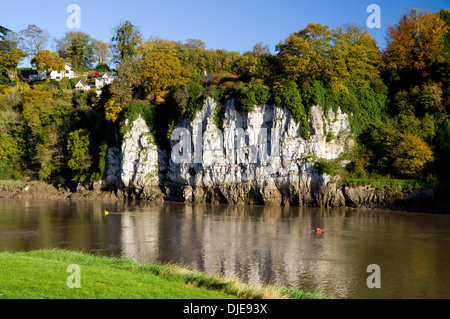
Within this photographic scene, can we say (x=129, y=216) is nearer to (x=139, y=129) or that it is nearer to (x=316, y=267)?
(x=139, y=129)

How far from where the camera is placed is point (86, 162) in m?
62.6

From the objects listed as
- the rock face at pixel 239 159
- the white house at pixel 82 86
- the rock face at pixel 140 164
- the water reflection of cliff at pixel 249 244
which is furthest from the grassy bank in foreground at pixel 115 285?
the white house at pixel 82 86

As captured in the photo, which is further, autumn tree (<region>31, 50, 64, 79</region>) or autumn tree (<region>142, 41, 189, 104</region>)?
autumn tree (<region>31, 50, 64, 79</region>)

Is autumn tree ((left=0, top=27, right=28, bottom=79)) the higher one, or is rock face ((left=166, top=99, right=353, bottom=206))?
autumn tree ((left=0, top=27, right=28, bottom=79))

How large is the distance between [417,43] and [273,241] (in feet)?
131

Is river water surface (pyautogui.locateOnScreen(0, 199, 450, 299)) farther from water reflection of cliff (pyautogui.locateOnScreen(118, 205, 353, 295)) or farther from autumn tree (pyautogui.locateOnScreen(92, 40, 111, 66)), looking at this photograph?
autumn tree (pyautogui.locateOnScreen(92, 40, 111, 66))

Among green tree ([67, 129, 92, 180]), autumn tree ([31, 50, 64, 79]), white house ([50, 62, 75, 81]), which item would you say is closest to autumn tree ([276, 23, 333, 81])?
green tree ([67, 129, 92, 180])

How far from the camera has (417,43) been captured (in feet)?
176

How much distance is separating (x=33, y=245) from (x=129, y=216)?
47.9 feet

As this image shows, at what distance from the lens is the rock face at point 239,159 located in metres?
48.7

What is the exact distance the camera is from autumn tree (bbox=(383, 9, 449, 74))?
52.1 meters

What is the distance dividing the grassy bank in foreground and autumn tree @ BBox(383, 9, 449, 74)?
4784cm

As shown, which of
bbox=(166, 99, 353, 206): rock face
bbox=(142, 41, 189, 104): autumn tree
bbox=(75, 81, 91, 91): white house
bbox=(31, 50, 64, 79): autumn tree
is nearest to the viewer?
bbox=(166, 99, 353, 206): rock face
